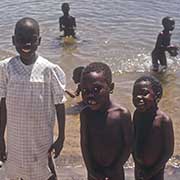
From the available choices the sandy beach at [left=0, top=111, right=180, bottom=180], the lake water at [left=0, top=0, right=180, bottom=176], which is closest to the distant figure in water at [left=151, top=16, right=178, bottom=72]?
the lake water at [left=0, top=0, right=180, bottom=176]

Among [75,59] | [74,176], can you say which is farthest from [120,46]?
[74,176]

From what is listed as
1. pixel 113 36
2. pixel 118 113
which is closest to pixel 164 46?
pixel 113 36

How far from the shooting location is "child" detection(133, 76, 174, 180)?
3.62 meters

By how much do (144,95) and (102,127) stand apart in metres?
0.37

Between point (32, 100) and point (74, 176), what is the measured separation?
1.44m

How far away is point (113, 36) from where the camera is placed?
10727 millimetres

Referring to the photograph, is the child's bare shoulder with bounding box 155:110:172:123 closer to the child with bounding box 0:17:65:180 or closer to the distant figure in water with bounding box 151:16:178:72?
the child with bounding box 0:17:65:180

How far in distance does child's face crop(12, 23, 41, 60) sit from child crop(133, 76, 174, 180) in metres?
0.78

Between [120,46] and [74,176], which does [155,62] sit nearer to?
[120,46]

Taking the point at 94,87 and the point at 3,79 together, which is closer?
the point at 94,87

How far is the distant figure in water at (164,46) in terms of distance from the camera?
827cm

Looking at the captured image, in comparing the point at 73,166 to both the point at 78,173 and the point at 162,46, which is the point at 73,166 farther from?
the point at 162,46

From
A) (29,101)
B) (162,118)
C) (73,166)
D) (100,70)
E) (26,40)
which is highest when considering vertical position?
(26,40)

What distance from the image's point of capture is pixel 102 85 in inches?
136
